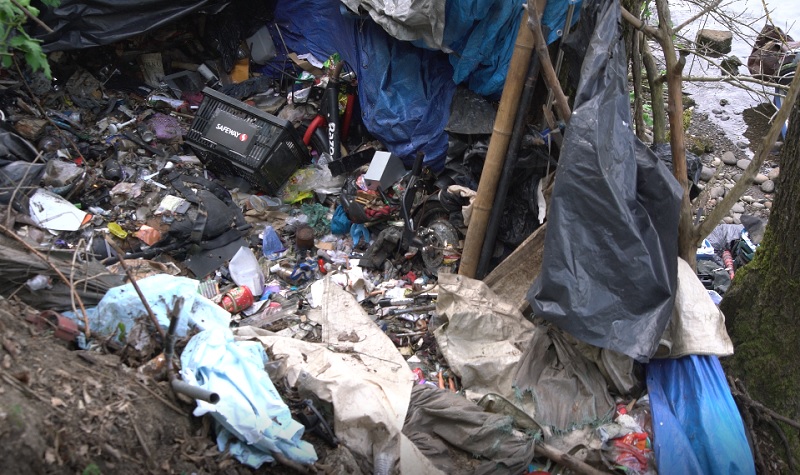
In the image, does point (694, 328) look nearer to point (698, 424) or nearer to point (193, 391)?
point (698, 424)

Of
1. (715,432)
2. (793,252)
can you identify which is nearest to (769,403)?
(715,432)

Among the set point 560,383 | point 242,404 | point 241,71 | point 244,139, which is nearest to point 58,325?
point 242,404

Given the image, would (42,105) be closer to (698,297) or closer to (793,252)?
(698,297)

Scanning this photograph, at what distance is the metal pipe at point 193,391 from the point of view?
2.20m

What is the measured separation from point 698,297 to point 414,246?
196 centimetres

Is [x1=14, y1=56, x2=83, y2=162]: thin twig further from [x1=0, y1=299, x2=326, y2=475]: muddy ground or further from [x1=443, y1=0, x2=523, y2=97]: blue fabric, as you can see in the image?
[x1=443, y1=0, x2=523, y2=97]: blue fabric

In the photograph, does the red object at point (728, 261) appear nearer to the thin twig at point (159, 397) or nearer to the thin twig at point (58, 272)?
the thin twig at point (159, 397)

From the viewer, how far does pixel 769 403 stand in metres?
3.09

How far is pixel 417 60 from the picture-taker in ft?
16.1

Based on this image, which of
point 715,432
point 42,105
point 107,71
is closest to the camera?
point 715,432

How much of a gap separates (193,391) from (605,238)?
6.64 ft

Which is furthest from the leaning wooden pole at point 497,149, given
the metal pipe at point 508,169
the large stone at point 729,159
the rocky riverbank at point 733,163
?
the large stone at point 729,159

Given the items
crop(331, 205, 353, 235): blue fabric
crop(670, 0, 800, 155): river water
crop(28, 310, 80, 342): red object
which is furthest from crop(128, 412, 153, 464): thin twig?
crop(670, 0, 800, 155): river water

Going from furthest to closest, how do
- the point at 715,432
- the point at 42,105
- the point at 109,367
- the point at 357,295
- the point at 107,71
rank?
the point at 107,71
the point at 42,105
the point at 357,295
the point at 715,432
the point at 109,367
